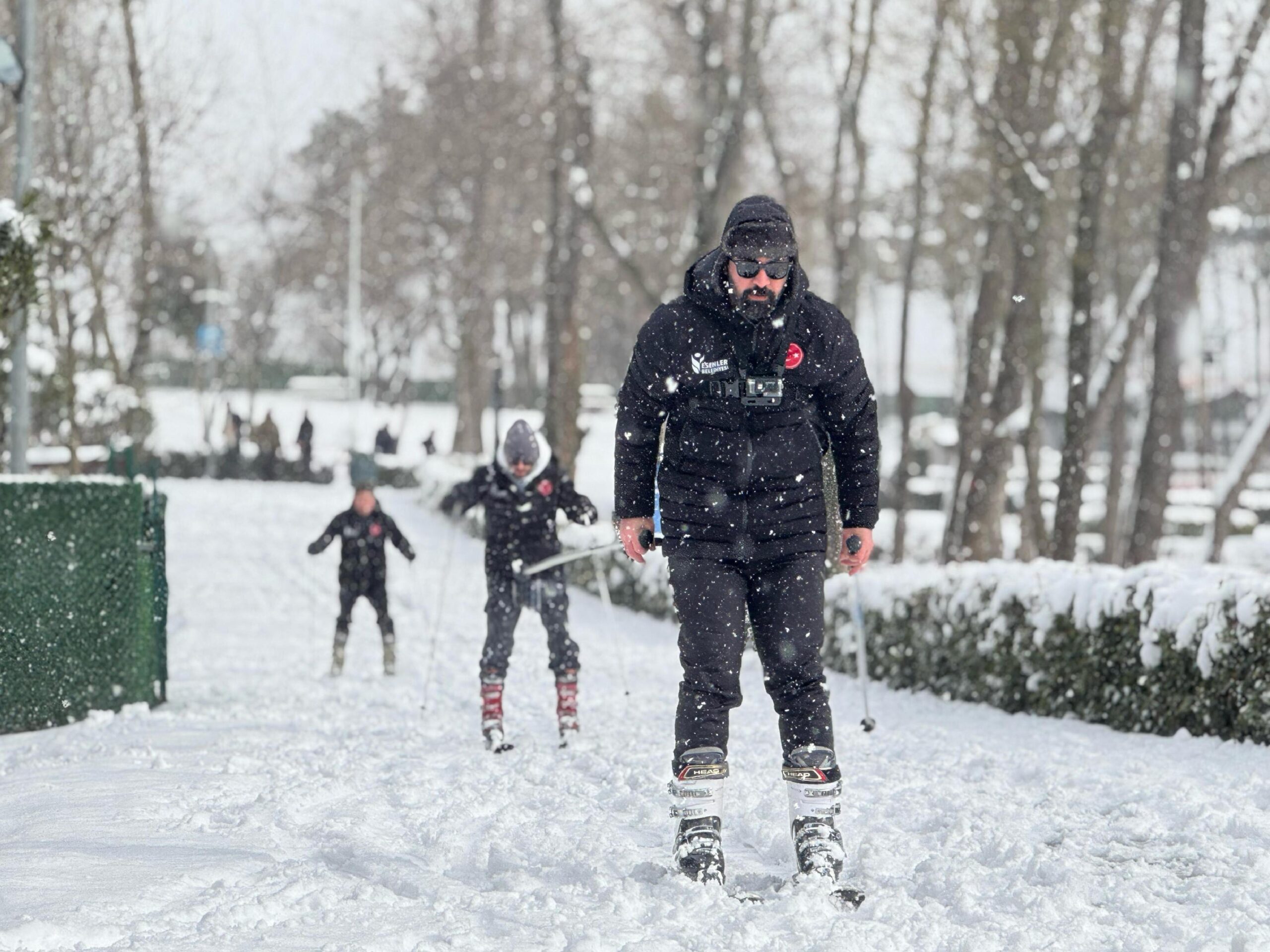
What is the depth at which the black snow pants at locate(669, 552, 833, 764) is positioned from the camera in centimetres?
461

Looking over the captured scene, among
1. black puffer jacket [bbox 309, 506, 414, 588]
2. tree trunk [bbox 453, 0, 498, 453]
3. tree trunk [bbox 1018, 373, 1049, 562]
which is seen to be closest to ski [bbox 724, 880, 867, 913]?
black puffer jacket [bbox 309, 506, 414, 588]

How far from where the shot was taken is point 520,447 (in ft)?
26.3

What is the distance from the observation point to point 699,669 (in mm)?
4629

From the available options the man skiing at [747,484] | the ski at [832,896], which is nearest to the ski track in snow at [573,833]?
the ski at [832,896]

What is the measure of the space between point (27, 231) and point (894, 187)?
24.7 m

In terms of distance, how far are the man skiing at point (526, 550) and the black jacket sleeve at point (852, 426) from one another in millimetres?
3300

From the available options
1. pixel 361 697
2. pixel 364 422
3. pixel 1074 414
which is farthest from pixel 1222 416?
pixel 361 697

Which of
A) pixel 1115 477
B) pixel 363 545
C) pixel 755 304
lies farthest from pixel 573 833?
pixel 1115 477

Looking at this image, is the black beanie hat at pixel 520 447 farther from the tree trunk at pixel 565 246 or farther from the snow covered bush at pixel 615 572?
the tree trunk at pixel 565 246

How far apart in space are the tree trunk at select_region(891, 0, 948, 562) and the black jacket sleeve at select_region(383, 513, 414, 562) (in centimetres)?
1254

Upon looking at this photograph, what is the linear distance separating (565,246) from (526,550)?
56.3ft

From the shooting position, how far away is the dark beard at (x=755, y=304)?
4551 mm

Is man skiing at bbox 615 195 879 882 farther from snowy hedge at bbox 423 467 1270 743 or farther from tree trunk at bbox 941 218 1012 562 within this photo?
tree trunk at bbox 941 218 1012 562

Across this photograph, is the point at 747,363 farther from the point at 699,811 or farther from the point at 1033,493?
the point at 1033,493
